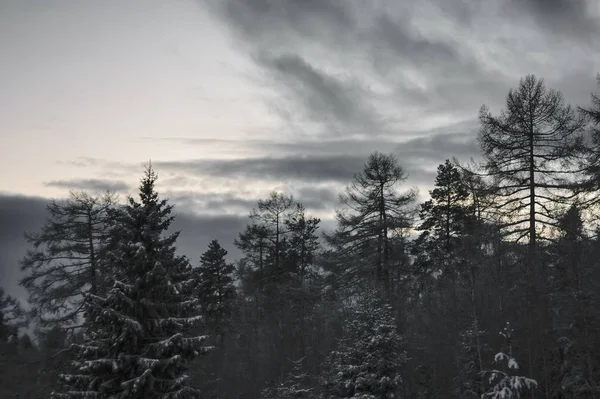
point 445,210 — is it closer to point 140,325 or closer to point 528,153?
point 528,153

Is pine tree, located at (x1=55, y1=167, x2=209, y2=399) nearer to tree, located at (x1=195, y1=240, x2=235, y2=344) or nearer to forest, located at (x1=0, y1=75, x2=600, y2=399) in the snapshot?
forest, located at (x1=0, y1=75, x2=600, y2=399)

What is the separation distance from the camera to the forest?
16.4 metres

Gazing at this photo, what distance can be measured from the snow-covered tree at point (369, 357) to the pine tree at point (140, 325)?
9.10 m

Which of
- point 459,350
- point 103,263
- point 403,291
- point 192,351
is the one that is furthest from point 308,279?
point 192,351

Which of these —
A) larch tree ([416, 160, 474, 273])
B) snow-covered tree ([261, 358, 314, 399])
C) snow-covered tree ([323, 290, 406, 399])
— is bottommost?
snow-covered tree ([261, 358, 314, 399])

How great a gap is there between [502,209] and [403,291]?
471 inches

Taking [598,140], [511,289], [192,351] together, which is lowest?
[192,351]

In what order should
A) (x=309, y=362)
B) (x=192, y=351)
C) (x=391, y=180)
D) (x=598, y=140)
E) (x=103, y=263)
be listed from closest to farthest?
(x=192, y=351)
(x=598, y=140)
(x=103, y=263)
(x=309, y=362)
(x=391, y=180)

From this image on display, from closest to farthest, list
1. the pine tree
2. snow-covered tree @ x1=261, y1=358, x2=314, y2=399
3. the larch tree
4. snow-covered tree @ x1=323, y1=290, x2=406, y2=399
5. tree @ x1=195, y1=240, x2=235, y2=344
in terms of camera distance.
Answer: the pine tree, snow-covered tree @ x1=323, y1=290, x2=406, y2=399, snow-covered tree @ x1=261, y1=358, x2=314, y2=399, the larch tree, tree @ x1=195, y1=240, x2=235, y2=344

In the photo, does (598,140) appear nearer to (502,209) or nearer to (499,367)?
(502,209)

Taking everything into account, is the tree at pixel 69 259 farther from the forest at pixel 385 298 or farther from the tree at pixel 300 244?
the tree at pixel 300 244

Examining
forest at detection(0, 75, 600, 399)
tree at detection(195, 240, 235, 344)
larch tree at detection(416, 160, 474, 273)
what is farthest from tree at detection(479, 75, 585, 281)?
tree at detection(195, 240, 235, 344)

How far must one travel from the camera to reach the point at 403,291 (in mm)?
31719

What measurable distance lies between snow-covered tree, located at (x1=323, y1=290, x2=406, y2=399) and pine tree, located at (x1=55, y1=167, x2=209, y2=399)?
9096 millimetres
